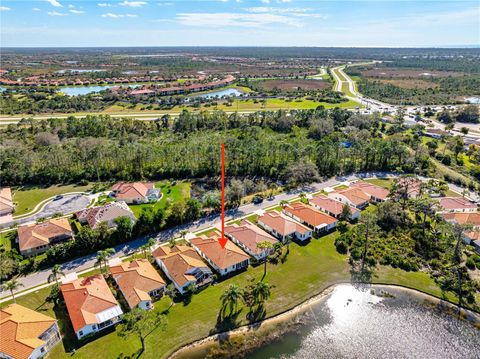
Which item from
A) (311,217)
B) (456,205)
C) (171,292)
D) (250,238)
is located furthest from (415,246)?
(171,292)

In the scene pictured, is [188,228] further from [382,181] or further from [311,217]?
[382,181]

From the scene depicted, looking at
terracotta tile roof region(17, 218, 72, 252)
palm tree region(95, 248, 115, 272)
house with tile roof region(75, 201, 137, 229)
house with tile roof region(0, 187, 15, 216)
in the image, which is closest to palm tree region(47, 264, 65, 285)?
palm tree region(95, 248, 115, 272)

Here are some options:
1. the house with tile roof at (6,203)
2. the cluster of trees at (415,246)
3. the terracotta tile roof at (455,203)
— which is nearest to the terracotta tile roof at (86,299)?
the house with tile roof at (6,203)

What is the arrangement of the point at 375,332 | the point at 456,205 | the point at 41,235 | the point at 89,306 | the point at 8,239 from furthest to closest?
1. the point at 456,205
2. the point at 8,239
3. the point at 41,235
4. the point at 375,332
5. the point at 89,306

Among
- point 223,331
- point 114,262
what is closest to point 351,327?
point 223,331

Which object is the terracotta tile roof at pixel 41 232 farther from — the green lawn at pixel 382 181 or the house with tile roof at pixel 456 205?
the house with tile roof at pixel 456 205

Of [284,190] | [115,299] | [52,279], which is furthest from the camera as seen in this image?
[284,190]

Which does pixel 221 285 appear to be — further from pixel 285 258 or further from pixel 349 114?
pixel 349 114
